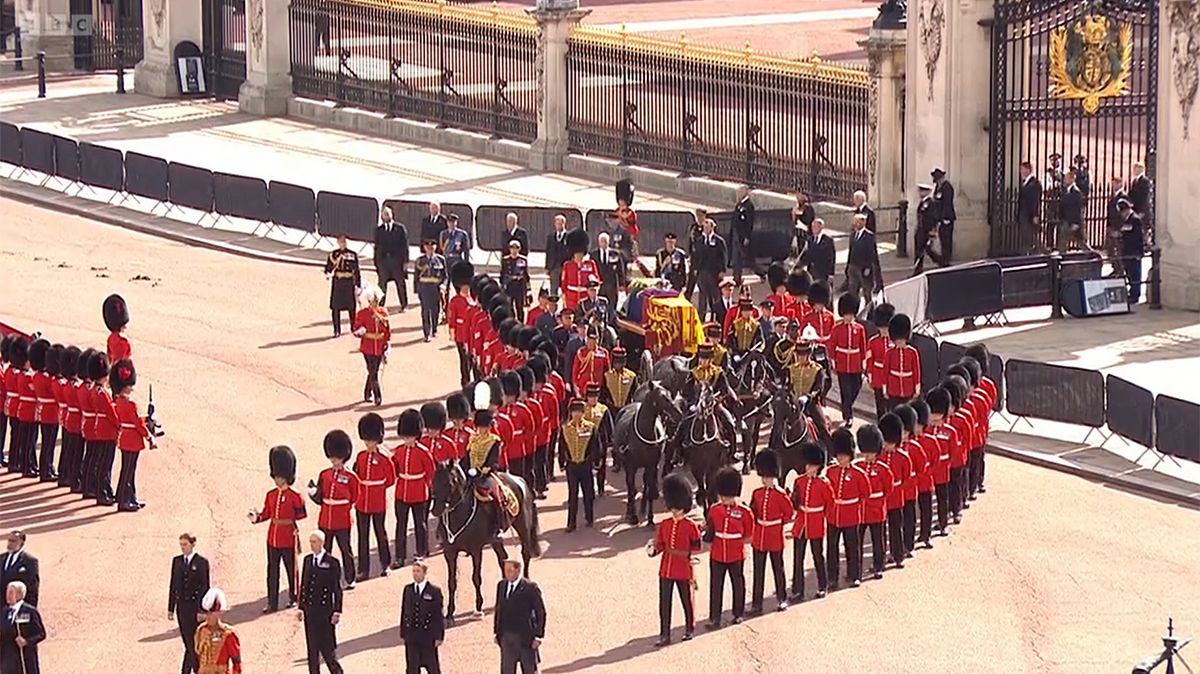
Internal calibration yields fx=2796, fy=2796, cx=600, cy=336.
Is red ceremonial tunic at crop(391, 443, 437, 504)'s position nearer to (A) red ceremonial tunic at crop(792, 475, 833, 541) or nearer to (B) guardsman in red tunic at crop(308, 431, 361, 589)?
(B) guardsman in red tunic at crop(308, 431, 361, 589)

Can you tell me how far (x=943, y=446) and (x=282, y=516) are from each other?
5.06m

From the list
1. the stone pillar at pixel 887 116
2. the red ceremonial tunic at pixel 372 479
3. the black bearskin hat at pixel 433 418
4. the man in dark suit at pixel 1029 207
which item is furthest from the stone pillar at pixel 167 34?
the red ceremonial tunic at pixel 372 479

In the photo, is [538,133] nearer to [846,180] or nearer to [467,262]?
[846,180]

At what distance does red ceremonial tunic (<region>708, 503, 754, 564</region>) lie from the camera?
19.4 m

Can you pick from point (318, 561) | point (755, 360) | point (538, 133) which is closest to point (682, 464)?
point (755, 360)

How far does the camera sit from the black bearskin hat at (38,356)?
23.7 meters

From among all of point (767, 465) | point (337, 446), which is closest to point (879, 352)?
point (767, 465)

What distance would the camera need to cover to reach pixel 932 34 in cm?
3103

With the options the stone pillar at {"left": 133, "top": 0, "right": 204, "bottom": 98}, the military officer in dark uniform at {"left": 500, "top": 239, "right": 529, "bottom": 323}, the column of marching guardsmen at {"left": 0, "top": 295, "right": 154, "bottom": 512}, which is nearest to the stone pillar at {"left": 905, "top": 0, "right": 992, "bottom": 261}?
the military officer in dark uniform at {"left": 500, "top": 239, "right": 529, "bottom": 323}

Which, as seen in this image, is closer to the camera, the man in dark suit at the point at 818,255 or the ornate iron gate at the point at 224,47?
the man in dark suit at the point at 818,255

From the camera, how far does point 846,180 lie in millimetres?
33500

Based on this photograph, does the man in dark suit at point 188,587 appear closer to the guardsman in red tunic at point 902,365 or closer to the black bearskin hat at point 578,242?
the guardsman in red tunic at point 902,365

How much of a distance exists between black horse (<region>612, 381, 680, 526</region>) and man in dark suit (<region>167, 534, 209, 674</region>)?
4.15 m

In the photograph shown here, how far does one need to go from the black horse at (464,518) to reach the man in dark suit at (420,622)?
1426 millimetres
